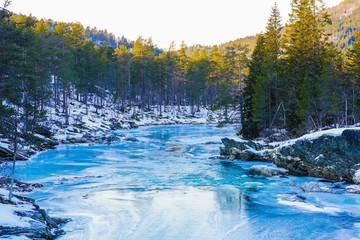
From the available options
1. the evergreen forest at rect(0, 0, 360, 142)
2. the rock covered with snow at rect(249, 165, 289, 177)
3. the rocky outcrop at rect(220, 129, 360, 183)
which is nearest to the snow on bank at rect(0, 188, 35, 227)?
the evergreen forest at rect(0, 0, 360, 142)

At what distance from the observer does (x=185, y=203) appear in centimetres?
1147

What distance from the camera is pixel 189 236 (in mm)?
8281

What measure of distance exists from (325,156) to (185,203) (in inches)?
357

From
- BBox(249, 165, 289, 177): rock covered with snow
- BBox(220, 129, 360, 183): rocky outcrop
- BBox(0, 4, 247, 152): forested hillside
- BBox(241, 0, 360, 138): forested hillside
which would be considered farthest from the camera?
BBox(0, 4, 247, 152): forested hillside

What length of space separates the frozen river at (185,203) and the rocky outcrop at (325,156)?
3.66ft

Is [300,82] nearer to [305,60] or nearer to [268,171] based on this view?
[305,60]

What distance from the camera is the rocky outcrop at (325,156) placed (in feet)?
47.1

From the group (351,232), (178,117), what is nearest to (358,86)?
(351,232)

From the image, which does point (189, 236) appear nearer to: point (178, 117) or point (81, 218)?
point (81, 218)

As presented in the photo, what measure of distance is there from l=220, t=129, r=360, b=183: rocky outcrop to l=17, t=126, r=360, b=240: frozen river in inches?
43.9

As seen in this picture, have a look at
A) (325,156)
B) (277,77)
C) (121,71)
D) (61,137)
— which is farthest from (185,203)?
(121,71)

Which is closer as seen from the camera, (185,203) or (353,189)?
(185,203)

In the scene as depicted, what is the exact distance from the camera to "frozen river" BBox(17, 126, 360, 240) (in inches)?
341

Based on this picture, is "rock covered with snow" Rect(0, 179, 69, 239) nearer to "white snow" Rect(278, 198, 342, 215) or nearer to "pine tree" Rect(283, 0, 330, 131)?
"white snow" Rect(278, 198, 342, 215)
